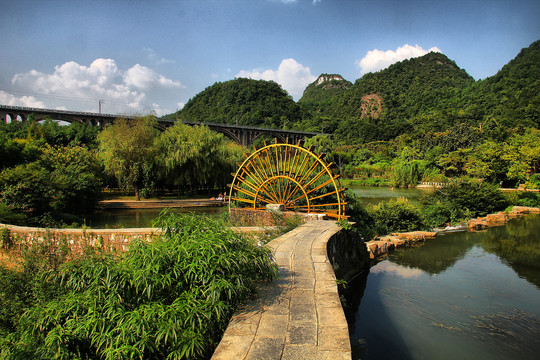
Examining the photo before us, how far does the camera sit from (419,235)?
39.7 ft

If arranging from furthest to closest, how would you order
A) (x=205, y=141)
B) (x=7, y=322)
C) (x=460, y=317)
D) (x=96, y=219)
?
(x=205, y=141) → (x=96, y=219) → (x=460, y=317) → (x=7, y=322)

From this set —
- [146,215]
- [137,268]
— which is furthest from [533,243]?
[146,215]

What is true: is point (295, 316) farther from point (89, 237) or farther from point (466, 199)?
point (466, 199)

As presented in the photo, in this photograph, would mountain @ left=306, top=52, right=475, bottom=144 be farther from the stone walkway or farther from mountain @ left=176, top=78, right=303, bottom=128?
the stone walkway

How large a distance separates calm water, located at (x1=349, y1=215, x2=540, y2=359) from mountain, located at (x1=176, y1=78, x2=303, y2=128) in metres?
65.6

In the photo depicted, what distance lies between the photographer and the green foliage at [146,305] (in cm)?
268

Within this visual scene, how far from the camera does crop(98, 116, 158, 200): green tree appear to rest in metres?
23.3

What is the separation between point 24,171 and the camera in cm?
1284

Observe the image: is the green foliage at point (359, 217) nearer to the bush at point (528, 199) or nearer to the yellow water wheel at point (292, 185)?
the yellow water wheel at point (292, 185)

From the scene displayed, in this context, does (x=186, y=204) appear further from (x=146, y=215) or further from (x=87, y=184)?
(x=87, y=184)

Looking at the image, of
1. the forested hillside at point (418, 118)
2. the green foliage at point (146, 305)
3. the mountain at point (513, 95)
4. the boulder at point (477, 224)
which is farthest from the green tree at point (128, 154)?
the mountain at point (513, 95)

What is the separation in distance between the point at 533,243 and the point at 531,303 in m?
6.28

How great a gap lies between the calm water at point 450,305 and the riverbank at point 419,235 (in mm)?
388

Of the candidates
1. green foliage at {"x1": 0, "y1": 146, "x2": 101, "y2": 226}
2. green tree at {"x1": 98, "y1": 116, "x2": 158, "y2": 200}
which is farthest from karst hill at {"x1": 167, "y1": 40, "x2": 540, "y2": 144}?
green foliage at {"x1": 0, "y1": 146, "x2": 101, "y2": 226}
